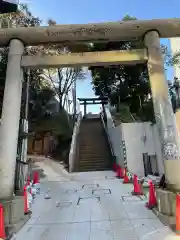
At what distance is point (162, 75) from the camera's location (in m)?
5.89

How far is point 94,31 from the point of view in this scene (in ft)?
20.6

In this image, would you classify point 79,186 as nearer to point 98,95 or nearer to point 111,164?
point 111,164

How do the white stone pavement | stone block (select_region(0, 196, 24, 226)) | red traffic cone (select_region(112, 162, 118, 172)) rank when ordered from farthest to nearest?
red traffic cone (select_region(112, 162, 118, 172)) → stone block (select_region(0, 196, 24, 226)) → the white stone pavement

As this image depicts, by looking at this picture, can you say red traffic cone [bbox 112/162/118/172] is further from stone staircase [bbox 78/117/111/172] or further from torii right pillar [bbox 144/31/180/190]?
torii right pillar [bbox 144/31/180/190]

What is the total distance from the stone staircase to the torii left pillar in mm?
7958

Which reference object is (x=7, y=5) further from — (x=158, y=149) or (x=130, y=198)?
(x=158, y=149)

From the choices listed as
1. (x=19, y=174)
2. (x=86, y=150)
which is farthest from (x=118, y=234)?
(x=86, y=150)

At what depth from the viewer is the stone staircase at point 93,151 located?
1304cm

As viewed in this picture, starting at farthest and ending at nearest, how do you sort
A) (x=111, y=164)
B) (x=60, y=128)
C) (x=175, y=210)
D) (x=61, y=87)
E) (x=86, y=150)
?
(x=61, y=87) → (x=60, y=128) → (x=86, y=150) → (x=111, y=164) → (x=175, y=210)

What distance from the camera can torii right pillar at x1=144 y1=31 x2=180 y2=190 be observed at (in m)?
5.13

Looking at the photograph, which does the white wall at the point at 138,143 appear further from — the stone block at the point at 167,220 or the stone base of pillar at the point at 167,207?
the stone block at the point at 167,220

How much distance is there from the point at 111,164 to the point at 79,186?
452 centimetres

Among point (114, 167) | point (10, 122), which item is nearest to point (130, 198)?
point (10, 122)

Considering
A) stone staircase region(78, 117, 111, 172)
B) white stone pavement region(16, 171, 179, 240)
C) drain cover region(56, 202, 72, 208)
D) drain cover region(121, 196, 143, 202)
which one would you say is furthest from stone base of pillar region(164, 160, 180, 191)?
stone staircase region(78, 117, 111, 172)
